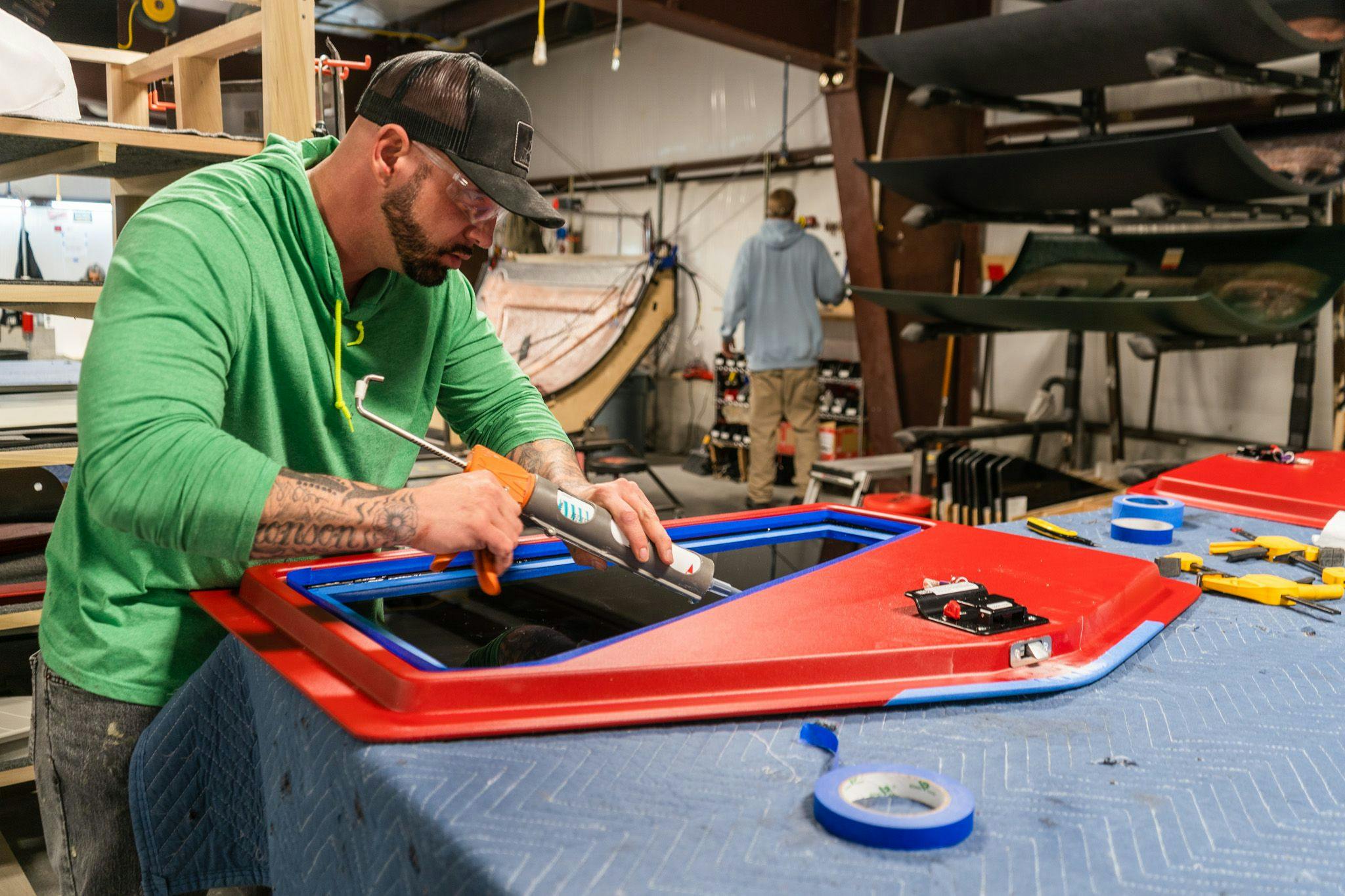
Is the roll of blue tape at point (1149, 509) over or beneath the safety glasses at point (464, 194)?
beneath

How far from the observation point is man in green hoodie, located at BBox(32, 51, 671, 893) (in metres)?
0.97

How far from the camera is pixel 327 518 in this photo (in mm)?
1026

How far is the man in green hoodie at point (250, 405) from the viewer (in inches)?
38.1

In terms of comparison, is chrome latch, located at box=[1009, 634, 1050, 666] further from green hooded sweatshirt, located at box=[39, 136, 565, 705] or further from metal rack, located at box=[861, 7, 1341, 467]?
metal rack, located at box=[861, 7, 1341, 467]

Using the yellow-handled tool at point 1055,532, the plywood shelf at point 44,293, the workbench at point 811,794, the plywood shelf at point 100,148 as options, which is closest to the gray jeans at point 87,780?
the workbench at point 811,794

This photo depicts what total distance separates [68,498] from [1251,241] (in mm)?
3481

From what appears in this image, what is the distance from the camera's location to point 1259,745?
0.92 m

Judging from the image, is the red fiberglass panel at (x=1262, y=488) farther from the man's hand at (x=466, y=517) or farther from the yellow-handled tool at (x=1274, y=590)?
the man's hand at (x=466, y=517)

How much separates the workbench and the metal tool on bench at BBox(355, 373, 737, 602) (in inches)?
11.3

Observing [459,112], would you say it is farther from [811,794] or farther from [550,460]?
[811,794]

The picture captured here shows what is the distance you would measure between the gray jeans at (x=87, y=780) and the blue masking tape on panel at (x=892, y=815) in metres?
0.85

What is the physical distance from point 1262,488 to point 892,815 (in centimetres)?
148

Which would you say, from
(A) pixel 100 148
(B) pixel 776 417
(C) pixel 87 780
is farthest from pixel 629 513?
(B) pixel 776 417

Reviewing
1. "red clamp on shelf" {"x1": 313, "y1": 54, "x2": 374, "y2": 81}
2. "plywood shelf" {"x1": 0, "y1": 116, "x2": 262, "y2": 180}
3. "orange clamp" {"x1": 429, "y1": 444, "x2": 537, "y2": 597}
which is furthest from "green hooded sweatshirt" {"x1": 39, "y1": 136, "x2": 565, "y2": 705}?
"red clamp on shelf" {"x1": 313, "y1": 54, "x2": 374, "y2": 81}
